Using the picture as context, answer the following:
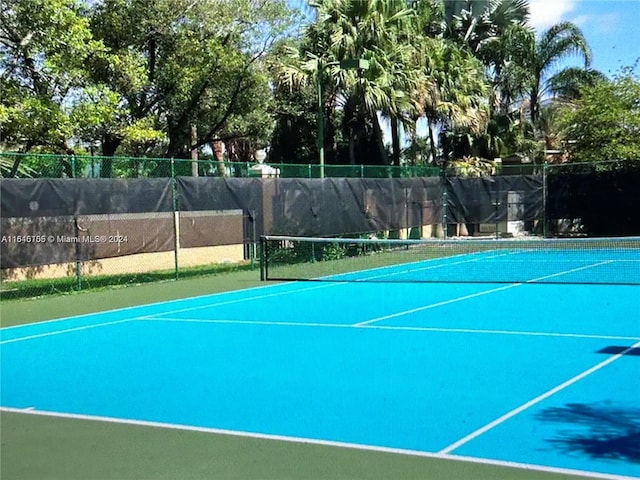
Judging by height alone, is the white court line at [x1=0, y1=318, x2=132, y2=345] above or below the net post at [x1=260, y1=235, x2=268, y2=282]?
below

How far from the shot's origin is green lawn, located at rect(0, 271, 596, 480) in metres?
4.74

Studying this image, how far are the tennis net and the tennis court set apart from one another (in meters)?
1.86

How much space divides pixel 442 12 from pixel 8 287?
22.4 meters

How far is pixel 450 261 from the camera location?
20.6 m

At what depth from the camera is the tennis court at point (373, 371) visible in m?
5.52

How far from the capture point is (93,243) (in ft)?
47.0

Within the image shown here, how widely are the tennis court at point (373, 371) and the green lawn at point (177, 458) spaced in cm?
17

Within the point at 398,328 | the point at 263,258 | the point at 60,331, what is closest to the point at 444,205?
the point at 263,258

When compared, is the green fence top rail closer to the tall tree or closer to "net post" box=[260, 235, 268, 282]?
the tall tree

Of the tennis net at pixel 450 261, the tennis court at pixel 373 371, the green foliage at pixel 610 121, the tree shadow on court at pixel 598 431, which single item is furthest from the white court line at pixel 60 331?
the green foliage at pixel 610 121

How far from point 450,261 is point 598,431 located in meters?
15.2

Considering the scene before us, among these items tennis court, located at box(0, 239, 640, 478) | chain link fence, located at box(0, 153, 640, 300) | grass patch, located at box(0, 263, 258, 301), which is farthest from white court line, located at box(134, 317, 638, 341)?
grass patch, located at box(0, 263, 258, 301)

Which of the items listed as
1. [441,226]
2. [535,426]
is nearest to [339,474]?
[535,426]

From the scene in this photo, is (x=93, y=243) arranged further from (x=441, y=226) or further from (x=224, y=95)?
(x=441, y=226)
